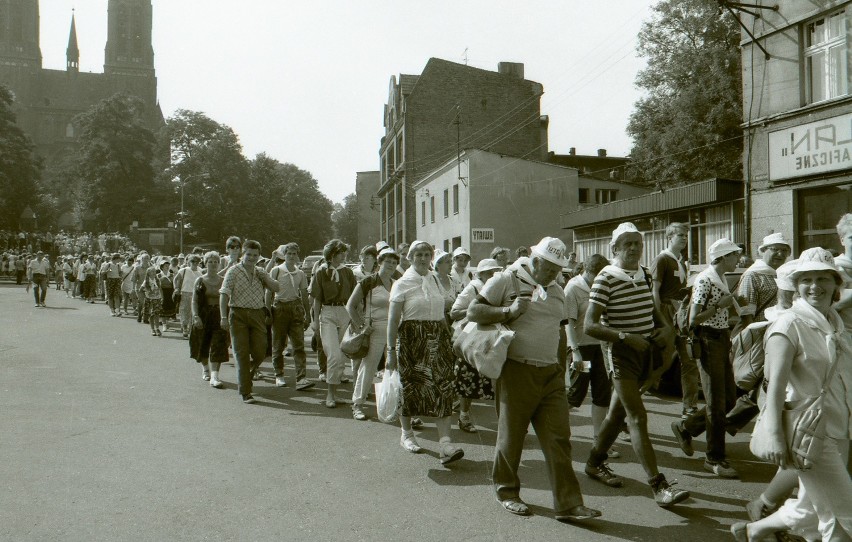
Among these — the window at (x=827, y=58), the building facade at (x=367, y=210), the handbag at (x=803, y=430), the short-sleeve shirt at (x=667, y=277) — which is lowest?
the handbag at (x=803, y=430)

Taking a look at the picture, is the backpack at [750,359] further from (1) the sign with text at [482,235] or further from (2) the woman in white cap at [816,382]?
(1) the sign with text at [482,235]

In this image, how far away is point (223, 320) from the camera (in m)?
9.55

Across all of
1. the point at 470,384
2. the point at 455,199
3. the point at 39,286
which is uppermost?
the point at 455,199

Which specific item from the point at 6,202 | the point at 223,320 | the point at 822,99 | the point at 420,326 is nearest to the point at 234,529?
the point at 420,326

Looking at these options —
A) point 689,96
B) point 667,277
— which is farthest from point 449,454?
point 689,96

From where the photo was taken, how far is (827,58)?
1544 cm

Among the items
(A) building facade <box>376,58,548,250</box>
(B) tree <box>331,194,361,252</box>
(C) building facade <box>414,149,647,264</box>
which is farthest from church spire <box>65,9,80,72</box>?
(C) building facade <box>414,149,647,264</box>

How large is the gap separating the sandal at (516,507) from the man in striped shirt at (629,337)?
85 centimetres

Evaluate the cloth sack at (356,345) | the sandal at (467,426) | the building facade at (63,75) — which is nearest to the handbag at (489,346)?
the sandal at (467,426)

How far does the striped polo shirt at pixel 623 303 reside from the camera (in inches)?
210

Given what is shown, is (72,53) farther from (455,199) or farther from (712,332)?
(712,332)

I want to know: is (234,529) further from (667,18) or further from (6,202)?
(6,202)

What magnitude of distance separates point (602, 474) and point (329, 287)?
4.57 metres

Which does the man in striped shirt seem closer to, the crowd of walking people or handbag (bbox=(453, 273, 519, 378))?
the crowd of walking people
